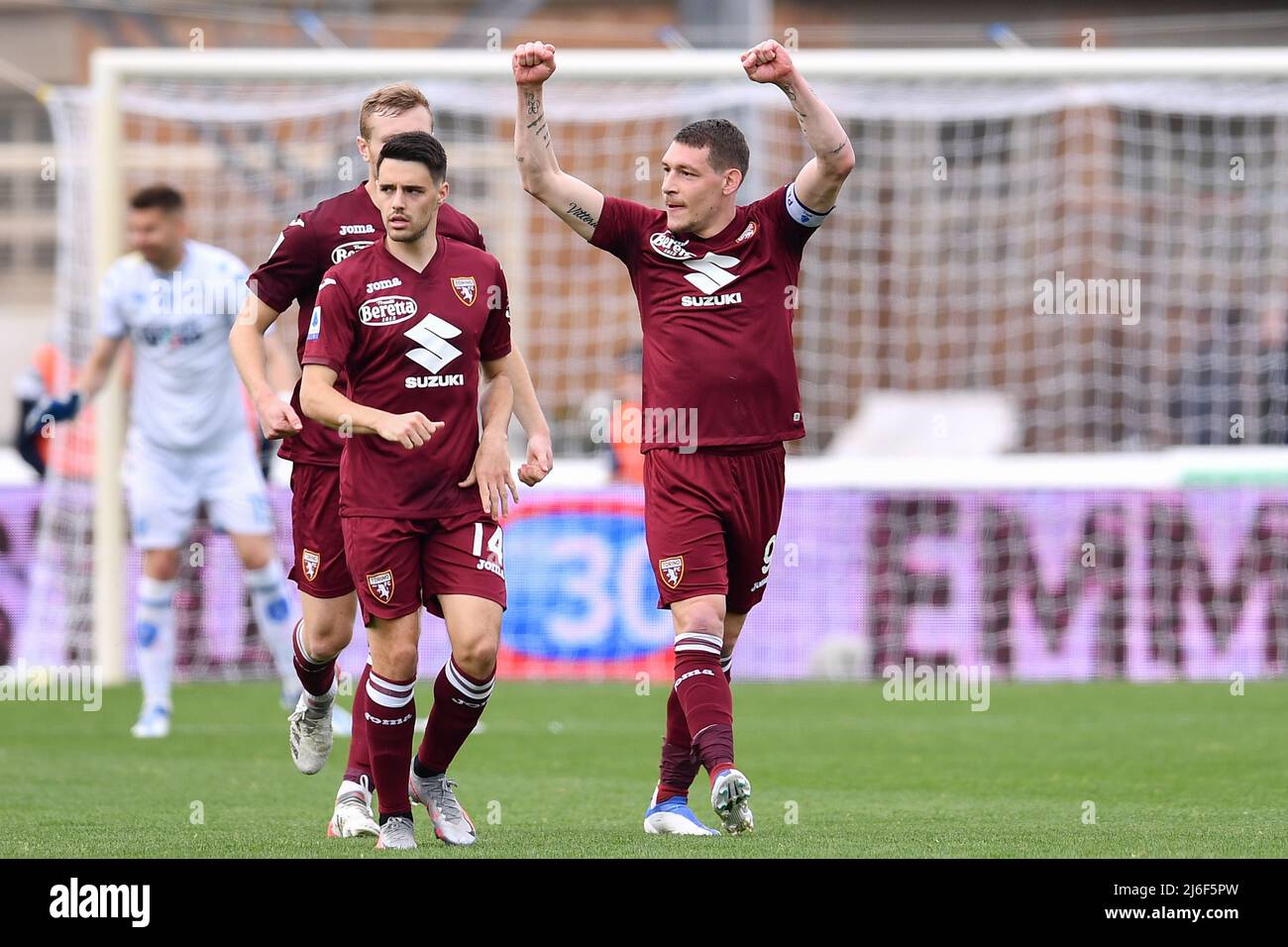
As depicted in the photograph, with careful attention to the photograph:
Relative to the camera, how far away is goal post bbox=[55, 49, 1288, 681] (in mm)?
13219

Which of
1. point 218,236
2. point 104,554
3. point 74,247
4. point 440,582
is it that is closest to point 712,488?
point 440,582

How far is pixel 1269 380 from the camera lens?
14.5 meters

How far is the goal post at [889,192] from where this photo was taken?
520 inches

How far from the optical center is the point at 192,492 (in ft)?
35.8

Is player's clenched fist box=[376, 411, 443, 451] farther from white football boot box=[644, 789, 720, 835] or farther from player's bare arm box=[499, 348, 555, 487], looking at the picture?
white football boot box=[644, 789, 720, 835]

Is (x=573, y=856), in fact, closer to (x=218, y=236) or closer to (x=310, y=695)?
(x=310, y=695)

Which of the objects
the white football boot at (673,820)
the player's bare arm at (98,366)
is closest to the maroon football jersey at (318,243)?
the white football boot at (673,820)

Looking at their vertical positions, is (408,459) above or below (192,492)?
above

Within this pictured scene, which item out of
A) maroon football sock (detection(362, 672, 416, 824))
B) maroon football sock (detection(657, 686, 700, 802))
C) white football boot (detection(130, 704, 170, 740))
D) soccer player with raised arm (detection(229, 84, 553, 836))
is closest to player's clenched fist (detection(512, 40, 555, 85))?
soccer player with raised arm (detection(229, 84, 553, 836))

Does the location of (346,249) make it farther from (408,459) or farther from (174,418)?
(174,418)

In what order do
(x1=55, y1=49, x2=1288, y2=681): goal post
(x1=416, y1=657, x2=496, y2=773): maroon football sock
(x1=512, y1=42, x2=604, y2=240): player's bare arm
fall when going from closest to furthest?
(x1=416, y1=657, x2=496, y2=773): maroon football sock < (x1=512, y1=42, x2=604, y2=240): player's bare arm < (x1=55, y1=49, x2=1288, y2=681): goal post

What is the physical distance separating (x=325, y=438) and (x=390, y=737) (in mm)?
1260

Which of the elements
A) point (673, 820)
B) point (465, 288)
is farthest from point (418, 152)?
point (673, 820)

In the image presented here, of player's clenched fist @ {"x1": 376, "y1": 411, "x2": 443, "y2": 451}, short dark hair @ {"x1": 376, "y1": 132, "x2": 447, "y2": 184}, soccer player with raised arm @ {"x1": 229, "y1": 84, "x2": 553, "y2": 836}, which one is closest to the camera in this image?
player's clenched fist @ {"x1": 376, "y1": 411, "x2": 443, "y2": 451}
